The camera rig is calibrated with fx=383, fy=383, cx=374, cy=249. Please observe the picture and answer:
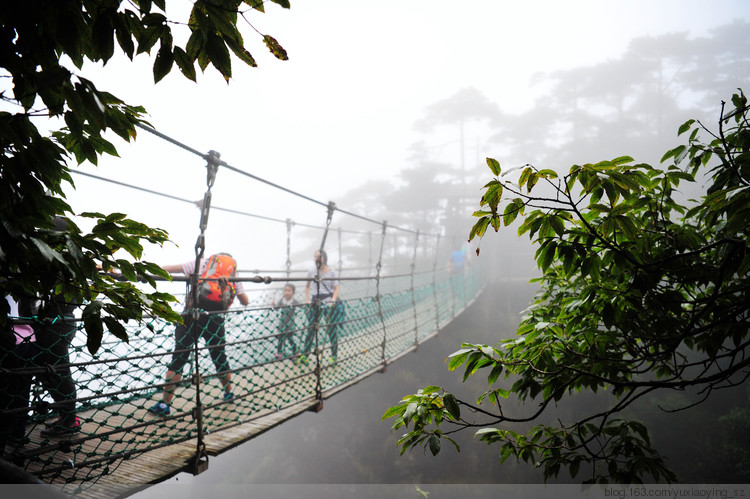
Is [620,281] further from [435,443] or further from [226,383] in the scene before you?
[226,383]

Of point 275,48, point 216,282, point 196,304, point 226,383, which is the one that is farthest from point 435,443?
point 216,282

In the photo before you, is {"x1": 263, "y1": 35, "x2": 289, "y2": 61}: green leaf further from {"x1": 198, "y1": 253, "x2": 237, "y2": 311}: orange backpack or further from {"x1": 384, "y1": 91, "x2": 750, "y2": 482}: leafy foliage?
{"x1": 198, "y1": 253, "x2": 237, "y2": 311}: orange backpack

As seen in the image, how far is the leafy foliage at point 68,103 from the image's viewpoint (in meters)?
0.55

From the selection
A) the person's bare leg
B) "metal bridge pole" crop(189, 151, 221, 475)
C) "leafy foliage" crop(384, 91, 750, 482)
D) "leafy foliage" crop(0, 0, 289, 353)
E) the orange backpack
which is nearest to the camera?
"leafy foliage" crop(0, 0, 289, 353)

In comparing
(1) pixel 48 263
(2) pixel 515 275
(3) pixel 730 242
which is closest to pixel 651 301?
(3) pixel 730 242

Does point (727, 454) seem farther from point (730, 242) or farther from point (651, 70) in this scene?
point (651, 70)

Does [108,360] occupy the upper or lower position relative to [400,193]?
lower

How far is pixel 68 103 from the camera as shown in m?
0.55

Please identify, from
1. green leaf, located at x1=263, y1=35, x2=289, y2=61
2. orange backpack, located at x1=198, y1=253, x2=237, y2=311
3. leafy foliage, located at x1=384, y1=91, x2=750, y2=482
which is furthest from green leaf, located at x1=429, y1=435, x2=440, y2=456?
orange backpack, located at x1=198, y1=253, x2=237, y2=311

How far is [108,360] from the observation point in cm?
137

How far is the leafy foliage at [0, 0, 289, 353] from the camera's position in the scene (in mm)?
552

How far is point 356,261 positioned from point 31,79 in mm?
20304

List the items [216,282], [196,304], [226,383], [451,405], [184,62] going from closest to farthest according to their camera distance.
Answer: [184,62]
[451,405]
[196,304]
[226,383]
[216,282]

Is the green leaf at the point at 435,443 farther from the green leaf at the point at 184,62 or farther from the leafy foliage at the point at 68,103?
the green leaf at the point at 184,62
